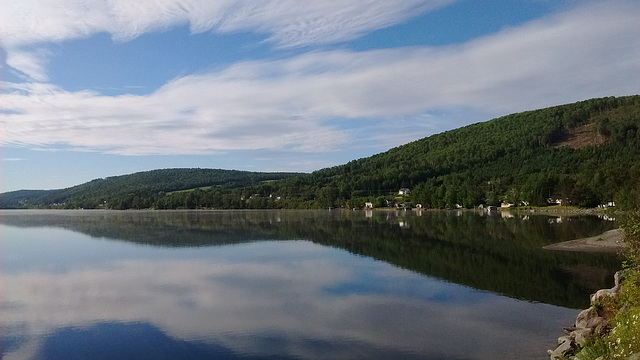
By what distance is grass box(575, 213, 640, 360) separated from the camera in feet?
29.0

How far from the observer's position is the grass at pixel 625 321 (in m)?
8.85

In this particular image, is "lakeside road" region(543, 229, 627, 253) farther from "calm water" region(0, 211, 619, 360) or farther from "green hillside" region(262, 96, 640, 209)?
"green hillside" region(262, 96, 640, 209)

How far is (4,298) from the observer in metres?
23.0

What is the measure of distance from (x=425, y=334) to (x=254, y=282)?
1251 cm

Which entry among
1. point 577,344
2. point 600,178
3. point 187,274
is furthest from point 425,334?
point 600,178

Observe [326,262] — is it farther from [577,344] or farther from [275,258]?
[577,344]

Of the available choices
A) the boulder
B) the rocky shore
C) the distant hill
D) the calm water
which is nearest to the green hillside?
the distant hill

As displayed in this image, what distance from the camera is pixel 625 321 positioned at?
10273mm

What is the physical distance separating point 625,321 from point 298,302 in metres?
13.1

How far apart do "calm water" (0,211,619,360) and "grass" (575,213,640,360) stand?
2141 millimetres

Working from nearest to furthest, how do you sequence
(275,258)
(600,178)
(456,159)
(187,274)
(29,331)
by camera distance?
(29,331) → (187,274) → (275,258) → (600,178) → (456,159)

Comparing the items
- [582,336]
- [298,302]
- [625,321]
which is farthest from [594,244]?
[625,321]

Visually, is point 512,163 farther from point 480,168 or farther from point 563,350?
point 563,350

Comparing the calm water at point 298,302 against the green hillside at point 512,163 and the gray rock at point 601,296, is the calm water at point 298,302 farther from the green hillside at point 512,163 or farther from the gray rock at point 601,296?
the green hillside at point 512,163
